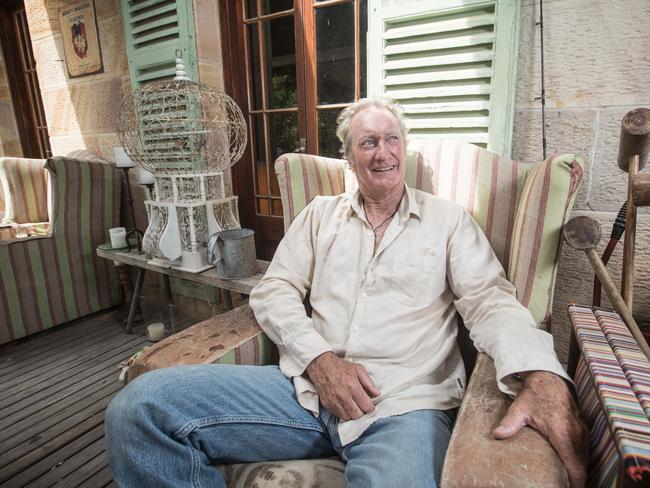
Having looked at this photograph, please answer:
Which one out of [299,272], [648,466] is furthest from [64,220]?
[648,466]

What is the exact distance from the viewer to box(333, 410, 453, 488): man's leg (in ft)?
2.46

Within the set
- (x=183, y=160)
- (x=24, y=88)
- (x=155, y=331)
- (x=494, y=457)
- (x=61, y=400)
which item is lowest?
(x=61, y=400)

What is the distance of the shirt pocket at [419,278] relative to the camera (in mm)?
1104

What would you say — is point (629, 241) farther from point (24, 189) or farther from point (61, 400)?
point (24, 189)

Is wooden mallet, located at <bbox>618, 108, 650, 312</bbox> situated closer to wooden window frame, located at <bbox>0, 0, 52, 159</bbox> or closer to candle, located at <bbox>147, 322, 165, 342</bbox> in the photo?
candle, located at <bbox>147, 322, 165, 342</bbox>

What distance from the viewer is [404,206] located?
1189mm

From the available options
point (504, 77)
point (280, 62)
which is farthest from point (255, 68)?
point (504, 77)

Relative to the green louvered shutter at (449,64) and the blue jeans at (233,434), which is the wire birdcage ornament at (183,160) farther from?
the blue jeans at (233,434)

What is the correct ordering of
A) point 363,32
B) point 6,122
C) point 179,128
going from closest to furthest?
point 363,32 < point 179,128 < point 6,122

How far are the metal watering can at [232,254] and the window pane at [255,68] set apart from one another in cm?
98

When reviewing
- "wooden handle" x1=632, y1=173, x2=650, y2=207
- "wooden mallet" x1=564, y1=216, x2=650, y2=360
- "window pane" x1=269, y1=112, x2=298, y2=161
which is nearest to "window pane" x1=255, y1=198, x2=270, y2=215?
"window pane" x1=269, y1=112, x2=298, y2=161

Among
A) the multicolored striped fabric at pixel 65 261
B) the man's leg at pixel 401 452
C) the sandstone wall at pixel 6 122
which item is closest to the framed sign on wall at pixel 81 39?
the multicolored striped fabric at pixel 65 261

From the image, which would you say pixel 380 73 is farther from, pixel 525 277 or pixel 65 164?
pixel 65 164

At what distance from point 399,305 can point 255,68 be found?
1.88 metres
